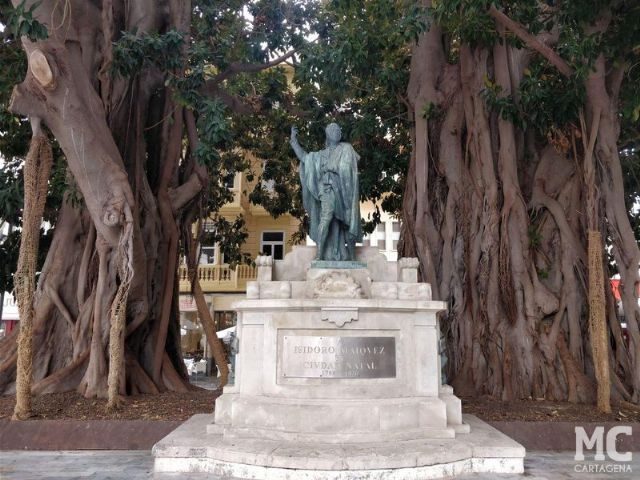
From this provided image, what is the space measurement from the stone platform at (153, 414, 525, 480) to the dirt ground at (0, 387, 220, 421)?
1508 millimetres

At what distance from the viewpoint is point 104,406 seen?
6.64 meters

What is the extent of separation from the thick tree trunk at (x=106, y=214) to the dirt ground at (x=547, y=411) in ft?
15.0

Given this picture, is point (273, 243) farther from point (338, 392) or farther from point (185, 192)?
point (338, 392)

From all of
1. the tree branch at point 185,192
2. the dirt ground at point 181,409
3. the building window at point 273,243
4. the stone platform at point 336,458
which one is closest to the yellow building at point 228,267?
the building window at point 273,243

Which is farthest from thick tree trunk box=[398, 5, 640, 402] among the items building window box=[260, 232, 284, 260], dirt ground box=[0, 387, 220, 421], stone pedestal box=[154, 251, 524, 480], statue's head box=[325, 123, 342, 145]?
building window box=[260, 232, 284, 260]

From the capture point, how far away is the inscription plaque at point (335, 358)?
16.8 feet

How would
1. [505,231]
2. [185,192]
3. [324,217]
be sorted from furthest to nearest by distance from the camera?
[185,192], [505,231], [324,217]

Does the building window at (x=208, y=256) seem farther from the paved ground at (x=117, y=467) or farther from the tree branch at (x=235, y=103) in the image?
the paved ground at (x=117, y=467)

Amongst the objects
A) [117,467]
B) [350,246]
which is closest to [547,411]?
[350,246]

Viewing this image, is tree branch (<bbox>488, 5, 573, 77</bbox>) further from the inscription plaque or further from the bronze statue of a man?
the inscription plaque

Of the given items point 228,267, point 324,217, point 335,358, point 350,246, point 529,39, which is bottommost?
point 335,358

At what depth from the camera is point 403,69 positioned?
9.97 metres

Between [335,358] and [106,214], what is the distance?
140 inches

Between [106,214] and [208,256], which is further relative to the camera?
[208,256]
